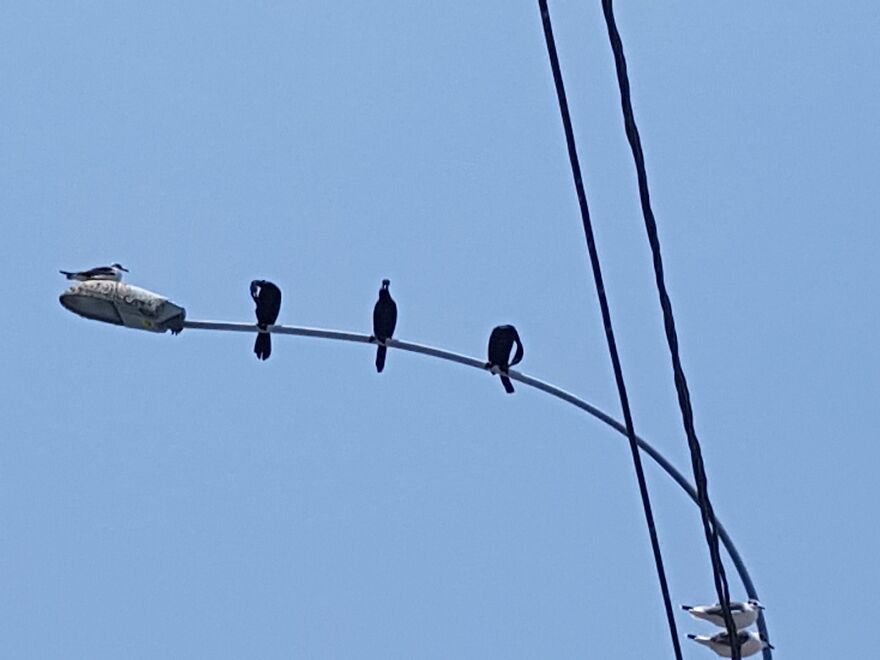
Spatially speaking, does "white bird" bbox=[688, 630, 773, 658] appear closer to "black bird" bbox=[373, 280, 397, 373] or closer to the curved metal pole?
the curved metal pole

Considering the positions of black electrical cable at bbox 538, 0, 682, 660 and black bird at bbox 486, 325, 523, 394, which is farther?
black bird at bbox 486, 325, 523, 394

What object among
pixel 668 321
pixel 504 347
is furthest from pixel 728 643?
pixel 504 347

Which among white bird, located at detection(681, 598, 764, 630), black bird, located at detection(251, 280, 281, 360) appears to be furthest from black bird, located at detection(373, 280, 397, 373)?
white bird, located at detection(681, 598, 764, 630)

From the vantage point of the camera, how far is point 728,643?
8266mm

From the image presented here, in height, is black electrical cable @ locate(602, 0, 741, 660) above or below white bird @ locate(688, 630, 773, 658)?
above

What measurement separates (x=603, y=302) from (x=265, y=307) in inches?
239

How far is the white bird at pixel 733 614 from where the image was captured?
8266 mm

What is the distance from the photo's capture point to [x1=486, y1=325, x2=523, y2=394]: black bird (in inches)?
451

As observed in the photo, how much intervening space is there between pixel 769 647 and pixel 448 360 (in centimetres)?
246

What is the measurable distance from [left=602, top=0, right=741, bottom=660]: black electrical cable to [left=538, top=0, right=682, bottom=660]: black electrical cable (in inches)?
7.9

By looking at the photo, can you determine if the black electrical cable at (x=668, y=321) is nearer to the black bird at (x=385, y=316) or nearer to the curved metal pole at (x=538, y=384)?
the curved metal pole at (x=538, y=384)

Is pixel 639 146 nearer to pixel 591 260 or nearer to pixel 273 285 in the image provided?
pixel 591 260

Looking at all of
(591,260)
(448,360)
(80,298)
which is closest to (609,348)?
(591,260)

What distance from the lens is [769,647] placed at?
28.2 feet
